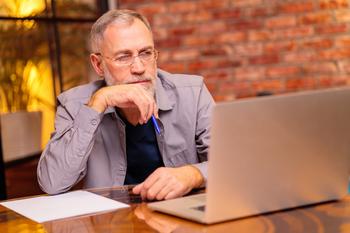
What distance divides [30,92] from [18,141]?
0.28 m

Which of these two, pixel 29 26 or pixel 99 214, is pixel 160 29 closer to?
pixel 29 26

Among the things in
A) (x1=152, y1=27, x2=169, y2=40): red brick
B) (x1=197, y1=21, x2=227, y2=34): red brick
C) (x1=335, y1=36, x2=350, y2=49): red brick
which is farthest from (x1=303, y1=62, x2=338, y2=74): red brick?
(x1=152, y1=27, x2=169, y2=40): red brick

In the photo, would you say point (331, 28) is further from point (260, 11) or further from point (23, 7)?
point (23, 7)

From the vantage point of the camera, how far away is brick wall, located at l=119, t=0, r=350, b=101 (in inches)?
142

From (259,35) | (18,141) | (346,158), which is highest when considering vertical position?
(259,35)

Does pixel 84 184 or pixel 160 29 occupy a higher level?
pixel 160 29

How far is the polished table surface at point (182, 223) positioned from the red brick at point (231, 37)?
247cm

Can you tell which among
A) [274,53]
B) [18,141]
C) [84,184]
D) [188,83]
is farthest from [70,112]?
[274,53]

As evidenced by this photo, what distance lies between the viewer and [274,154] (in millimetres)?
1225

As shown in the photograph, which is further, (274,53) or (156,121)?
(274,53)

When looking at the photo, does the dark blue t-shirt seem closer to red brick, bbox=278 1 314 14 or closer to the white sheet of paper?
the white sheet of paper

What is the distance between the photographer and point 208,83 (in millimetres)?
3941

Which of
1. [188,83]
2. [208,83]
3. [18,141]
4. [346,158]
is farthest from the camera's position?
[208,83]

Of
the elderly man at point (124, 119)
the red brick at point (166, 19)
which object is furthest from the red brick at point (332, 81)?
the elderly man at point (124, 119)
